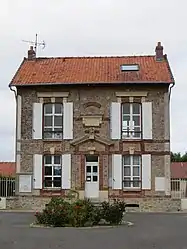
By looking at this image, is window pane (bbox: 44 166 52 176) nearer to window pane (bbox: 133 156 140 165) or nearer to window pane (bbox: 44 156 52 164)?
window pane (bbox: 44 156 52 164)

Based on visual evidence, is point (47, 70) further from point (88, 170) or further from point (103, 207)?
point (103, 207)

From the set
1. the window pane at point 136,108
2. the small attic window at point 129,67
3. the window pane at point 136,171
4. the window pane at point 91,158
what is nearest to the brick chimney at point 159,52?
the small attic window at point 129,67

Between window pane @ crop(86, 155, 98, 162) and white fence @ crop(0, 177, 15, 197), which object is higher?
window pane @ crop(86, 155, 98, 162)

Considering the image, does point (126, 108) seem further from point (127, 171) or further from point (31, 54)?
point (31, 54)

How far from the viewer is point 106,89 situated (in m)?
32.2

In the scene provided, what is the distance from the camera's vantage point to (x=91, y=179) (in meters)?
31.8

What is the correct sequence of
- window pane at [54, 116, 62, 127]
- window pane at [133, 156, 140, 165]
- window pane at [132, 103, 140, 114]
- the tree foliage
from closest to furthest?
1. window pane at [133, 156, 140, 165]
2. window pane at [132, 103, 140, 114]
3. window pane at [54, 116, 62, 127]
4. the tree foliage

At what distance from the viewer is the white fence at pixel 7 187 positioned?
3303cm

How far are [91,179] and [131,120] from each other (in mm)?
3983

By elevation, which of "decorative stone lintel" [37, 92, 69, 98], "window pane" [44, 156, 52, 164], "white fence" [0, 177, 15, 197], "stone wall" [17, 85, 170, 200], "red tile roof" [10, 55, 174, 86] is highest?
"red tile roof" [10, 55, 174, 86]

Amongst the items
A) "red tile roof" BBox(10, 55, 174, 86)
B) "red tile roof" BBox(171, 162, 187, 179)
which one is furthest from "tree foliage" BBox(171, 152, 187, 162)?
"red tile roof" BBox(10, 55, 174, 86)

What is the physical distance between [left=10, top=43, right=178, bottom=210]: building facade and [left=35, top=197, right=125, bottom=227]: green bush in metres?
12.0

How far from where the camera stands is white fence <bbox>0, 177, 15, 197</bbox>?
33031mm

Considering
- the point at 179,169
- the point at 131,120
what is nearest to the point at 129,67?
the point at 131,120
